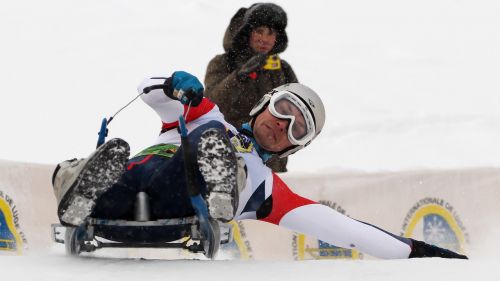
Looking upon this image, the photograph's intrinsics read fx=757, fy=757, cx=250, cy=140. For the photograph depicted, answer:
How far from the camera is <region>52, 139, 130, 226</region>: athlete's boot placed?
283 cm

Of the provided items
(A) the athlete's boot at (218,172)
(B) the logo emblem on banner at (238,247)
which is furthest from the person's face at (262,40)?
(A) the athlete's boot at (218,172)

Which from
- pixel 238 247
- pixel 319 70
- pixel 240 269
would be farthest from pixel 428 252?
pixel 319 70

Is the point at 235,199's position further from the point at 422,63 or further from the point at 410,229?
the point at 422,63

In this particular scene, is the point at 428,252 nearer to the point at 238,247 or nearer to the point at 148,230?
the point at 148,230

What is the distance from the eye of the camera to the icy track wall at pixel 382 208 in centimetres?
549

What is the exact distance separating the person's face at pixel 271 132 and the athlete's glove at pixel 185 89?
0.47m

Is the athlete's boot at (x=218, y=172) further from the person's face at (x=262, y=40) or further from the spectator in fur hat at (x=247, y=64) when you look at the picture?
the person's face at (x=262, y=40)

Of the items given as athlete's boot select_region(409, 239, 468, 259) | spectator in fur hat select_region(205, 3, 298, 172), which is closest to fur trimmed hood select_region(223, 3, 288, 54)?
spectator in fur hat select_region(205, 3, 298, 172)

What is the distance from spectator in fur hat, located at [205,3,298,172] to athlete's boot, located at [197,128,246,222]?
2282mm

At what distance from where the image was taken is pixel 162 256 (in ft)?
18.2

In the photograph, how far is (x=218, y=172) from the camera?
287 centimetres

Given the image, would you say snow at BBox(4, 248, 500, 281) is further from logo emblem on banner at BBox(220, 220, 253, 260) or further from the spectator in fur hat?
logo emblem on banner at BBox(220, 220, 253, 260)

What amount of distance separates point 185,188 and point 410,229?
3.10 meters

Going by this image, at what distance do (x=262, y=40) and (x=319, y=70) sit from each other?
7437 millimetres
